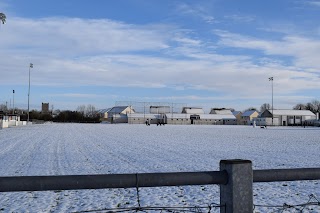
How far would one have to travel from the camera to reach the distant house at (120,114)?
149 meters

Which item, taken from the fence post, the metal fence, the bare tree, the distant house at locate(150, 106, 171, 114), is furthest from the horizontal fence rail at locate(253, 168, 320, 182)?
the distant house at locate(150, 106, 171, 114)

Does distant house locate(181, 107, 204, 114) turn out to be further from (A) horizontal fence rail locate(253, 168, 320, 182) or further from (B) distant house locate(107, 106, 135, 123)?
(A) horizontal fence rail locate(253, 168, 320, 182)

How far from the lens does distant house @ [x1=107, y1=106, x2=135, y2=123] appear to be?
14888cm

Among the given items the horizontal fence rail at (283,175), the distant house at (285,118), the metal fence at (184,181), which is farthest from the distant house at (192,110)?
the metal fence at (184,181)

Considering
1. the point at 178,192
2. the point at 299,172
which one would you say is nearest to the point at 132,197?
the point at 178,192

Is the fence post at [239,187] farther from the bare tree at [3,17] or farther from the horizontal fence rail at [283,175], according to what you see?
the bare tree at [3,17]

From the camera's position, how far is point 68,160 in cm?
1672

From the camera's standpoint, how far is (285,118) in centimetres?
13300

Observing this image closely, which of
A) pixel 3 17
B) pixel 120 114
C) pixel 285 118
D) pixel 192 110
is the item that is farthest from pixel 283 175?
pixel 192 110

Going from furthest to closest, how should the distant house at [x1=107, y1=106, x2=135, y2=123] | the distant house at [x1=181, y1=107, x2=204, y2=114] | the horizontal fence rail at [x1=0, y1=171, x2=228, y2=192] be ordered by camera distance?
the distant house at [x1=181, y1=107, x2=204, y2=114] → the distant house at [x1=107, y1=106, x2=135, y2=123] → the horizontal fence rail at [x1=0, y1=171, x2=228, y2=192]

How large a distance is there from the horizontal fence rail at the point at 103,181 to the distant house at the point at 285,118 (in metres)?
128

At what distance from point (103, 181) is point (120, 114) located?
152 m

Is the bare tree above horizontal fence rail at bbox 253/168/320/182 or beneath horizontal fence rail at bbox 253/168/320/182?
above

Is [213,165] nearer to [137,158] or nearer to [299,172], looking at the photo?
[137,158]
